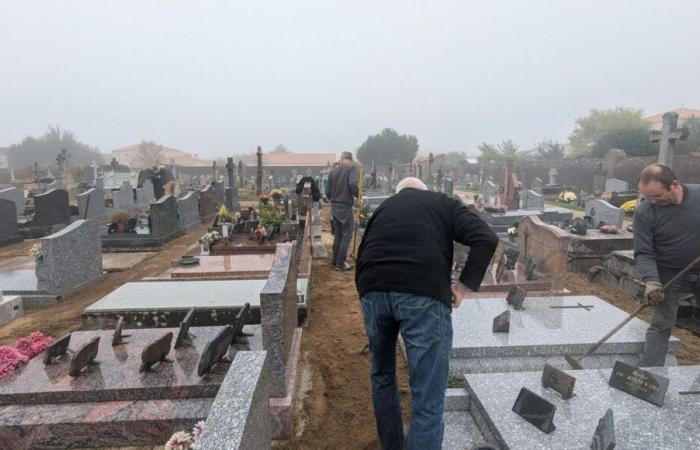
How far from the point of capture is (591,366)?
379 centimetres

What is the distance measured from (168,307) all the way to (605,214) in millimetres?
9508

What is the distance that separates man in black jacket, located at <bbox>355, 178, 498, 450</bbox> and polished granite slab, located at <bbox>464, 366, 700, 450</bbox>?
2.41ft

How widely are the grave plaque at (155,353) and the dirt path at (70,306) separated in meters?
2.61

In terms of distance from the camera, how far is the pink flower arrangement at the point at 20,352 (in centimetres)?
341

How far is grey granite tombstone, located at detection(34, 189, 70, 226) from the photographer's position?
10875 millimetres

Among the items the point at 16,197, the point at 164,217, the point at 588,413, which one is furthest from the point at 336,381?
the point at 16,197

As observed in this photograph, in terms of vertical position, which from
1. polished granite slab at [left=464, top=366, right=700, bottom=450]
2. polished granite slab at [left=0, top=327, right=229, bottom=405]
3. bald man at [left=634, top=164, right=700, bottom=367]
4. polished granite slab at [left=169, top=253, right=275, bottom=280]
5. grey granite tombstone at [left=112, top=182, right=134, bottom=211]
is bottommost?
polished granite slab at [left=0, top=327, right=229, bottom=405]

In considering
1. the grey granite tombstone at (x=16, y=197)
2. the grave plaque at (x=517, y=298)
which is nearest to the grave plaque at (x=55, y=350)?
the grave plaque at (x=517, y=298)

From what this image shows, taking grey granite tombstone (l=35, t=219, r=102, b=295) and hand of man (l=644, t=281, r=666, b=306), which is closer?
hand of man (l=644, t=281, r=666, b=306)

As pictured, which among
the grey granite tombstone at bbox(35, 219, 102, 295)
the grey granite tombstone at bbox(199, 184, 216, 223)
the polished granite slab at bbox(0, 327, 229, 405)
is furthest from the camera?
the grey granite tombstone at bbox(199, 184, 216, 223)

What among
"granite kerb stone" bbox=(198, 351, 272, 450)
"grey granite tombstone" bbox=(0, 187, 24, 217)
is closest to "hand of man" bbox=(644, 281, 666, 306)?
"granite kerb stone" bbox=(198, 351, 272, 450)

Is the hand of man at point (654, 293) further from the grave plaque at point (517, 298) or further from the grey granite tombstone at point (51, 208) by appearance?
the grey granite tombstone at point (51, 208)

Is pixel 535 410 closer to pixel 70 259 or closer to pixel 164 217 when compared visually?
pixel 70 259

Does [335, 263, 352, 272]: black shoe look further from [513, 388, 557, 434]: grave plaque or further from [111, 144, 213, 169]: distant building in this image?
[111, 144, 213, 169]: distant building
